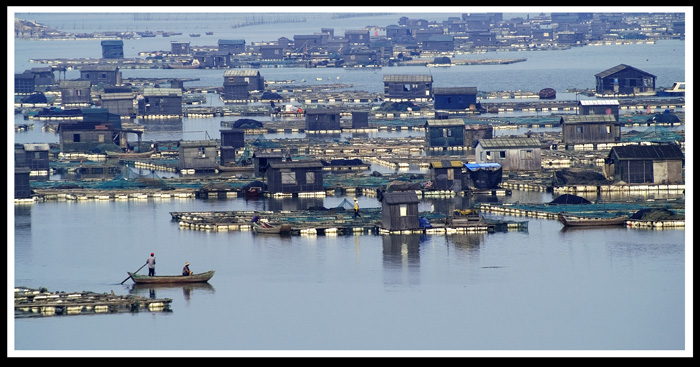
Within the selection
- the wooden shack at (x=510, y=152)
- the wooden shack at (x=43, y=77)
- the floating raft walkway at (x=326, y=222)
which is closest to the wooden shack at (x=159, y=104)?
the wooden shack at (x=43, y=77)

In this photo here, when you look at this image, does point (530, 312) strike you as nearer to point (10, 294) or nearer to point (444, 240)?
point (444, 240)

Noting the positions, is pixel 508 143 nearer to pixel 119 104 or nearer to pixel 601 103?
pixel 601 103

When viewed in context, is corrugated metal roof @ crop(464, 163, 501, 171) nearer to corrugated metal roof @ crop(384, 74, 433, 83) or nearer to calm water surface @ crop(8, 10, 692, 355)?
calm water surface @ crop(8, 10, 692, 355)

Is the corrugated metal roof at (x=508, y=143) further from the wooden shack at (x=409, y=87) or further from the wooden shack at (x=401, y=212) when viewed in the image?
the wooden shack at (x=409, y=87)

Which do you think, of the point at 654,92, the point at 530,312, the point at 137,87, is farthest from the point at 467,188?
the point at 137,87

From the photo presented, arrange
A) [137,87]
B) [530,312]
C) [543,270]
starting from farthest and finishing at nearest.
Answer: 1. [137,87]
2. [543,270]
3. [530,312]

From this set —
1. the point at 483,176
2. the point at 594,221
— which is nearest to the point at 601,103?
the point at 483,176

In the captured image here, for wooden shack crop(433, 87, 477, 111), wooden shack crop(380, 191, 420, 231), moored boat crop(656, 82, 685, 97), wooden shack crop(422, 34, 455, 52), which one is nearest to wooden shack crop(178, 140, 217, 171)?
wooden shack crop(380, 191, 420, 231)
